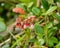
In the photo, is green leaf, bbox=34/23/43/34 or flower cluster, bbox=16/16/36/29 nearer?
green leaf, bbox=34/23/43/34

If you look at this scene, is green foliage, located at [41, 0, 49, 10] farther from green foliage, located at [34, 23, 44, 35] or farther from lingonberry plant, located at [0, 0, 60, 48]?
green foliage, located at [34, 23, 44, 35]

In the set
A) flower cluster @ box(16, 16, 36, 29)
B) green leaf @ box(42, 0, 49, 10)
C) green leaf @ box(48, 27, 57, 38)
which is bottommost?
green leaf @ box(48, 27, 57, 38)

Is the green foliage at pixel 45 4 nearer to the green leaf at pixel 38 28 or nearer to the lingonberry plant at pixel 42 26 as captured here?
the lingonberry plant at pixel 42 26

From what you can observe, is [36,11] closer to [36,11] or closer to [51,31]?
[36,11]

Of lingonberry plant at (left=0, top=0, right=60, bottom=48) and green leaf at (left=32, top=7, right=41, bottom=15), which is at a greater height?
green leaf at (left=32, top=7, right=41, bottom=15)

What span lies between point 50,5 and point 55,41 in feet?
0.58

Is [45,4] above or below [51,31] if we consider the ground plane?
above

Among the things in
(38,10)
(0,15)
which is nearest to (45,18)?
(38,10)

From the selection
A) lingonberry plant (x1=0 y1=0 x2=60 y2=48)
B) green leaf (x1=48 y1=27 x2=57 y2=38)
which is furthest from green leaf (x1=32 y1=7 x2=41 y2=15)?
green leaf (x1=48 y1=27 x2=57 y2=38)

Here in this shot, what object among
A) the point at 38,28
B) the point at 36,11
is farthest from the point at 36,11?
the point at 38,28

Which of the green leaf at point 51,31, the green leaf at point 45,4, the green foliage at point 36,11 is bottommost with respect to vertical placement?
the green leaf at point 51,31

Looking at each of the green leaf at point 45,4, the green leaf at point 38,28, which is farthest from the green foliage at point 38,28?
the green leaf at point 45,4

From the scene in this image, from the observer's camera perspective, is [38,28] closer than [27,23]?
Yes

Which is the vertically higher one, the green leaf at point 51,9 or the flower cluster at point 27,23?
the green leaf at point 51,9
